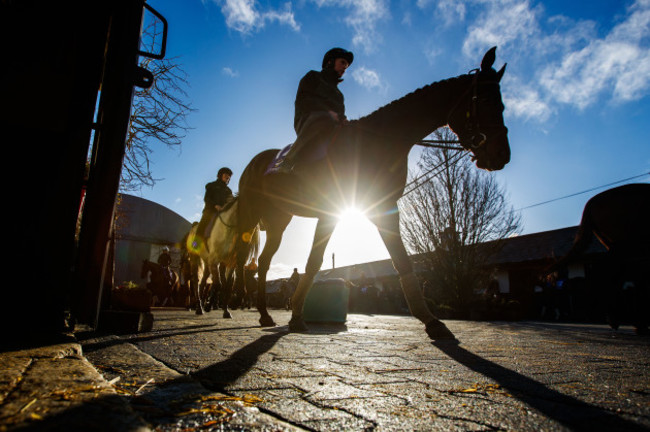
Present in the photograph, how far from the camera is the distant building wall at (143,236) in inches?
1088

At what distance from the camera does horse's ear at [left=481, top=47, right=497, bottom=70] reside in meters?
3.96

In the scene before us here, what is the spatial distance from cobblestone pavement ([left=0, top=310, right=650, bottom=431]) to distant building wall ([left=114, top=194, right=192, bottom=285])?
88.7 feet

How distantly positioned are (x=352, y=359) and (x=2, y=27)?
8.63 ft

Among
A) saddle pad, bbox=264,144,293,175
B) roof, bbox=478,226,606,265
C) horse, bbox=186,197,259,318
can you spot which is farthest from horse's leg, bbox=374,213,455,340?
roof, bbox=478,226,606,265

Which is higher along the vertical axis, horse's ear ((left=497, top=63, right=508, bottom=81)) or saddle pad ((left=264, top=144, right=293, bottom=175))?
horse's ear ((left=497, top=63, right=508, bottom=81))

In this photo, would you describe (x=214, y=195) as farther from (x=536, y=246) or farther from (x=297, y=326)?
(x=536, y=246)

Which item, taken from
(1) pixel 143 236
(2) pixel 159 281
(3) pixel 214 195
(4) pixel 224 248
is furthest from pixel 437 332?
(1) pixel 143 236

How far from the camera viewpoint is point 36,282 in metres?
2.11

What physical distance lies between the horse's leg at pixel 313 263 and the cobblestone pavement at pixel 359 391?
6.40 ft

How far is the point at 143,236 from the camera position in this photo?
29.1m

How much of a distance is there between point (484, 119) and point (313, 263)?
240cm

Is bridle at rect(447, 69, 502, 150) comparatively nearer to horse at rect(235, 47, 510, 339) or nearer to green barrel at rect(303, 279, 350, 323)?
horse at rect(235, 47, 510, 339)

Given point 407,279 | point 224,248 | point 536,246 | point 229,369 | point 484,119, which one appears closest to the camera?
point 229,369

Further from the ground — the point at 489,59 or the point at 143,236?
the point at 143,236
